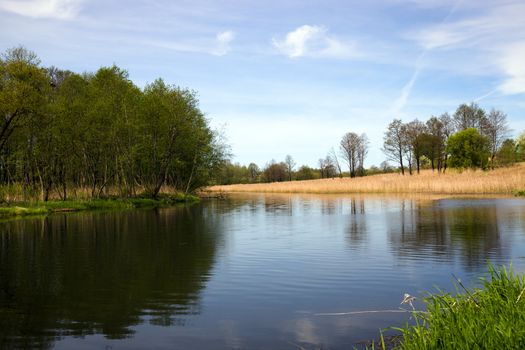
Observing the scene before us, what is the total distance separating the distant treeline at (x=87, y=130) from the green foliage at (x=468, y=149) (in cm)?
4658

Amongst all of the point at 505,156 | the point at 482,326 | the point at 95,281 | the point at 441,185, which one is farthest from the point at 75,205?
the point at 505,156

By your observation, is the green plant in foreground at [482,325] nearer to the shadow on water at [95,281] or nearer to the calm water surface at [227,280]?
the calm water surface at [227,280]

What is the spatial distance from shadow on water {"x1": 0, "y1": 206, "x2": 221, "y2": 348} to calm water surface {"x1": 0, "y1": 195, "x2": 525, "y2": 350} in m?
0.04

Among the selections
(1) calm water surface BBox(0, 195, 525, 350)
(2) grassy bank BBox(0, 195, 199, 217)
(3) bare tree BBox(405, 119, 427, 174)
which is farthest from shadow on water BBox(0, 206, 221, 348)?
(3) bare tree BBox(405, 119, 427, 174)

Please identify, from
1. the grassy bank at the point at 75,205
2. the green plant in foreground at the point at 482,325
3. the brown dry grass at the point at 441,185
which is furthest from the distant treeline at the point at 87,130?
the green plant in foreground at the point at 482,325

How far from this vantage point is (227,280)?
1299cm

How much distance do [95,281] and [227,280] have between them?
3.85 m

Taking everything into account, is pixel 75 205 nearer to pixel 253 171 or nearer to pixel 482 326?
pixel 482 326

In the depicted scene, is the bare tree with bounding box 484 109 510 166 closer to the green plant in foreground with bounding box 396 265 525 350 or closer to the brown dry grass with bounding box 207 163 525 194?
the brown dry grass with bounding box 207 163 525 194

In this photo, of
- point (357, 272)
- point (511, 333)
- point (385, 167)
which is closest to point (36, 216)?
point (357, 272)

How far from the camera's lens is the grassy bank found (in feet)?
115

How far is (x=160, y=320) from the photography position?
9.38 m

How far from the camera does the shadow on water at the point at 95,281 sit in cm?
919

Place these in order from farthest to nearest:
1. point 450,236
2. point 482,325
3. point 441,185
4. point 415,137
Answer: point 415,137, point 441,185, point 450,236, point 482,325
